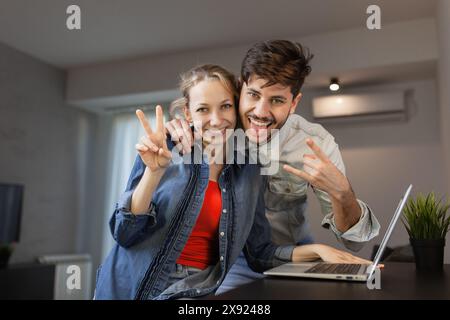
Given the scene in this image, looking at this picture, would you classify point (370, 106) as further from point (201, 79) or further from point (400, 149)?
point (201, 79)

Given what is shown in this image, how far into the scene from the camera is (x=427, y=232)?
108 cm

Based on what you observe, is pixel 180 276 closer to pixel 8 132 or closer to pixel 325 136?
pixel 325 136

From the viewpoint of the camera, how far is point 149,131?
3.44 ft

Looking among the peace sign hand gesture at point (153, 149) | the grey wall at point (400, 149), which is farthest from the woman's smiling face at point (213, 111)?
the grey wall at point (400, 149)

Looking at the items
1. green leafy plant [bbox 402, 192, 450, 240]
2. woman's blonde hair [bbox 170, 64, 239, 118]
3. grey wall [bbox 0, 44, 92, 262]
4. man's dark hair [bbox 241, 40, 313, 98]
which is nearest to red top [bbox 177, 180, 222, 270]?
woman's blonde hair [bbox 170, 64, 239, 118]

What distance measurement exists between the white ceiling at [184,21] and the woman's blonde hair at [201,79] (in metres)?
0.20

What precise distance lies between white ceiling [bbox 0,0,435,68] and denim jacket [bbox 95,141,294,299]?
0.57m

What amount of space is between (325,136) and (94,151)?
1413 millimetres

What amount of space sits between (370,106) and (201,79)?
27.6 inches

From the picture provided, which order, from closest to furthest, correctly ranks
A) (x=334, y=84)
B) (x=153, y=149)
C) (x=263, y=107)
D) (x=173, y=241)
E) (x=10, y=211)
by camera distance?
(x=153, y=149), (x=173, y=241), (x=263, y=107), (x=334, y=84), (x=10, y=211)

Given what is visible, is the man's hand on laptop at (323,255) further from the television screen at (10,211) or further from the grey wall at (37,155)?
the television screen at (10,211)

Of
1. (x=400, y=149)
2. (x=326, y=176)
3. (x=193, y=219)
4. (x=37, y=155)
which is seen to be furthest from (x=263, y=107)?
(x=37, y=155)

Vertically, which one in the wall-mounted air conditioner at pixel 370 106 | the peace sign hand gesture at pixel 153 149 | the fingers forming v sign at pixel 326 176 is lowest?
the fingers forming v sign at pixel 326 176

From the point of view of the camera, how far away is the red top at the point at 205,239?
1.18 meters
